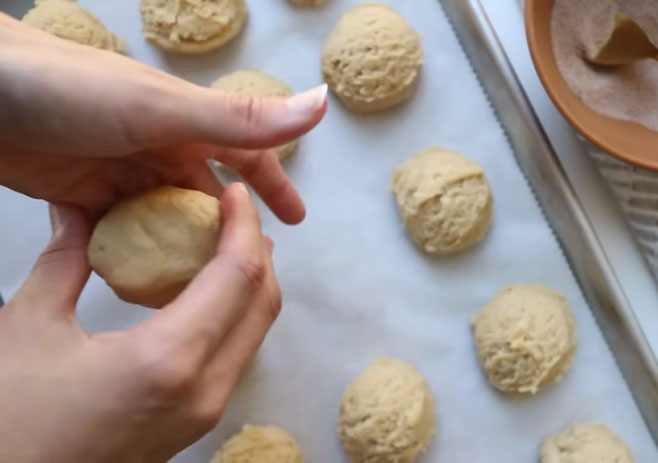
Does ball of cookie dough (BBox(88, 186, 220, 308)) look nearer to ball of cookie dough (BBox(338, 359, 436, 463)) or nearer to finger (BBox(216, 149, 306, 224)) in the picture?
finger (BBox(216, 149, 306, 224))

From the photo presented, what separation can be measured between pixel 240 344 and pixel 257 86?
1.46 ft

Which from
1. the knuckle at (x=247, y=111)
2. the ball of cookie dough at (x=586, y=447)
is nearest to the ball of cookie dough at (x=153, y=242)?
the knuckle at (x=247, y=111)

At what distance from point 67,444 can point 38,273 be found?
17cm

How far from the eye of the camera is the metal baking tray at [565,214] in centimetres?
98

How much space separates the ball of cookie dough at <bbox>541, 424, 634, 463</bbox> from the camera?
0.96 meters

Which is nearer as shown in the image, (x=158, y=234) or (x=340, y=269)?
(x=158, y=234)

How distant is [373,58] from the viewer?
3.38 feet

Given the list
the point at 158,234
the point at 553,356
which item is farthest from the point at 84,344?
the point at 553,356

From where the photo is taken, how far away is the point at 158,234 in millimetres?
730

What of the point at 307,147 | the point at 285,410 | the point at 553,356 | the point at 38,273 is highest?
the point at 38,273

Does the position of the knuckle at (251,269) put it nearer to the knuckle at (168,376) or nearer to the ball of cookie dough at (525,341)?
the knuckle at (168,376)

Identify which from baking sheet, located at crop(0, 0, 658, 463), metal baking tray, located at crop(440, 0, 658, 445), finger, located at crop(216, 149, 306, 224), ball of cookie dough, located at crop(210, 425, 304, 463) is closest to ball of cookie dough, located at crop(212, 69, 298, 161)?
baking sheet, located at crop(0, 0, 658, 463)

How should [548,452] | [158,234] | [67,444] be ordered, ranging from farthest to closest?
[548,452], [158,234], [67,444]

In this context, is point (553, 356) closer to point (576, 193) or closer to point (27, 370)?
point (576, 193)
